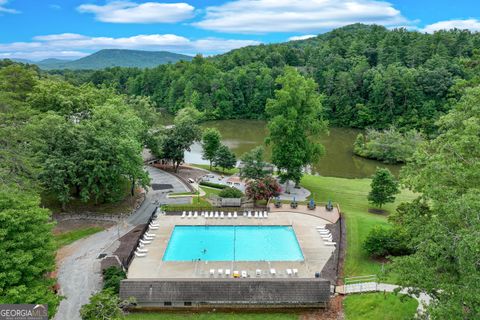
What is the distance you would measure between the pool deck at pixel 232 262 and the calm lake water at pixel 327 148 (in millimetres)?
22529

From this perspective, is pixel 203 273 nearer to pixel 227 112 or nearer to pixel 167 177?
pixel 167 177

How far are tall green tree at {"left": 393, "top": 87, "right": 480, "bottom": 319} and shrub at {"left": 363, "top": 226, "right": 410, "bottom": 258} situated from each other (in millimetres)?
7314

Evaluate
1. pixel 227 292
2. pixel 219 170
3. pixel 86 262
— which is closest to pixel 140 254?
pixel 86 262

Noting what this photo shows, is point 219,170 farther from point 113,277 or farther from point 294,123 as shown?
point 113,277

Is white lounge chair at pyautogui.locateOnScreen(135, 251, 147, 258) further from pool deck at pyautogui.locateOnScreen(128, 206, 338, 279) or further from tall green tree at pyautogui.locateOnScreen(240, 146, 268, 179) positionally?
tall green tree at pyautogui.locateOnScreen(240, 146, 268, 179)

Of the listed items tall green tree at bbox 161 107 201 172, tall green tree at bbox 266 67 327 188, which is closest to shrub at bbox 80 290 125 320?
tall green tree at bbox 266 67 327 188

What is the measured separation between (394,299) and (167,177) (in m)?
28.9

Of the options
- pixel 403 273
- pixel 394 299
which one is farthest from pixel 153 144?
pixel 403 273

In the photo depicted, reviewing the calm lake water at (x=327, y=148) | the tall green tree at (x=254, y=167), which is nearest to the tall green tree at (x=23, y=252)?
the tall green tree at (x=254, y=167)

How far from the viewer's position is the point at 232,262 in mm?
25844

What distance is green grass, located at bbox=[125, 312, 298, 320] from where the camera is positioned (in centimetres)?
2058

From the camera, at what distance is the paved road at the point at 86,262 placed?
2180cm

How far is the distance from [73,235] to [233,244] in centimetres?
1235

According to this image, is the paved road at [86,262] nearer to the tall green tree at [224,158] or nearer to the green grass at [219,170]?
the tall green tree at [224,158]
